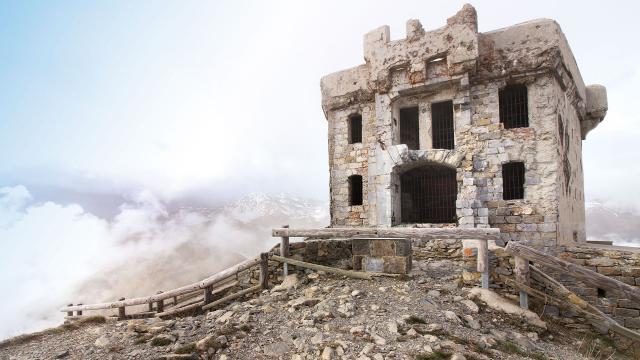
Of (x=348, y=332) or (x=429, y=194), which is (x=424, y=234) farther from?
(x=429, y=194)

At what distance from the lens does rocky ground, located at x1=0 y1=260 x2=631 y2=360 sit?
455 centimetres

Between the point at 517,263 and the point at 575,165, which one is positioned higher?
the point at 575,165

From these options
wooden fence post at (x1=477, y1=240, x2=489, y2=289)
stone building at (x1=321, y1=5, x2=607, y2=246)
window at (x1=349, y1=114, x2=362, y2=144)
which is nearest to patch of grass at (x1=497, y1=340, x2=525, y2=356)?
wooden fence post at (x1=477, y1=240, x2=489, y2=289)

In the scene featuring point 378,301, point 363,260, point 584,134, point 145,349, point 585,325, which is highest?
point 584,134

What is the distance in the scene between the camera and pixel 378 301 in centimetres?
585

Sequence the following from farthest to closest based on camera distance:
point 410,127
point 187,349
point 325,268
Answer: point 410,127 < point 325,268 < point 187,349

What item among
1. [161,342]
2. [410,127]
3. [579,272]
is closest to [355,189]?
[410,127]

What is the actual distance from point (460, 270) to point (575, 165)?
982cm

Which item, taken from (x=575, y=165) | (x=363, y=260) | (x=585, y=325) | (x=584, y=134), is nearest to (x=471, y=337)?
(x=363, y=260)

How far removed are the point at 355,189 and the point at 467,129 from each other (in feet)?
16.7

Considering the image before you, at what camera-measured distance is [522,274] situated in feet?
19.3

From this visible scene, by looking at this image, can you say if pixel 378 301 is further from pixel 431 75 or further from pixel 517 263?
pixel 431 75

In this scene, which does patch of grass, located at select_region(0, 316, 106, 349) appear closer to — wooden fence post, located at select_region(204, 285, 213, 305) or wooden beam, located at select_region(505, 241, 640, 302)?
wooden fence post, located at select_region(204, 285, 213, 305)

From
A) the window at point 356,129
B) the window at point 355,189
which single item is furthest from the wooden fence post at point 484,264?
the window at point 356,129
